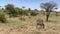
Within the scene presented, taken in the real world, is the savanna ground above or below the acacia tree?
below

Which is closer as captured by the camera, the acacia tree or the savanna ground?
the savanna ground

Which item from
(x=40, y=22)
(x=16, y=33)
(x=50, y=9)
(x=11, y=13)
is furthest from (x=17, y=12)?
(x=16, y=33)

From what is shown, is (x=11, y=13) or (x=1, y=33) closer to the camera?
(x=1, y=33)

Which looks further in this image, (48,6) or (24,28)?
(48,6)

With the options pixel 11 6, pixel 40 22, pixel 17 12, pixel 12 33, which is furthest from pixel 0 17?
pixel 17 12

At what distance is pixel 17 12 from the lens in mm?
44375

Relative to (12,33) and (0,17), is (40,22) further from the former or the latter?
(0,17)

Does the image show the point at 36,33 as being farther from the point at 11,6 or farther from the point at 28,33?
the point at 11,6

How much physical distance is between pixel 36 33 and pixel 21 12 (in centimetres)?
3224

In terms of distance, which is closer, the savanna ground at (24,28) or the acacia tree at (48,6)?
the savanna ground at (24,28)

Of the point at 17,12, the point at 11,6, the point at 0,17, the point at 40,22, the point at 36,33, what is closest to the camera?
the point at 36,33

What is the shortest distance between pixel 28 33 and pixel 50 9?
18.9 meters

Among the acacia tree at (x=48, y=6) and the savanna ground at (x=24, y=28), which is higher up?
the acacia tree at (x=48, y=6)

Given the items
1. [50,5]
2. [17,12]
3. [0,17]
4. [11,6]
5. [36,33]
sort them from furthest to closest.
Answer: [17,12]
[11,6]
[50,5]
[0,17]
[36,33]
